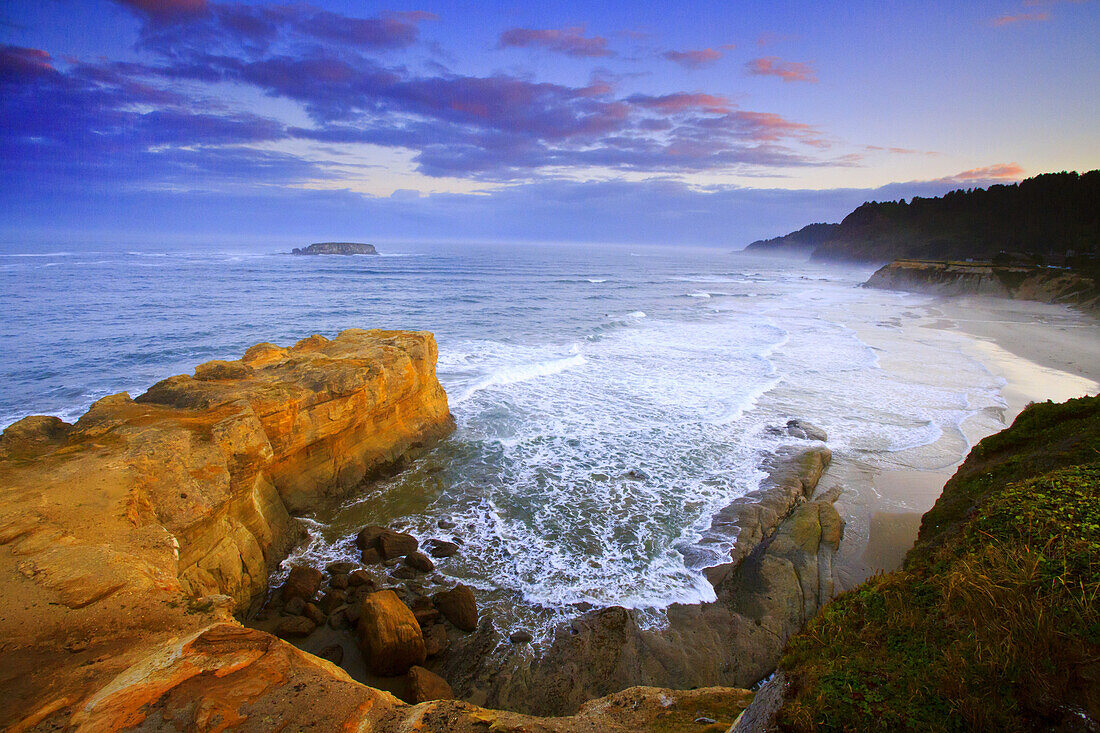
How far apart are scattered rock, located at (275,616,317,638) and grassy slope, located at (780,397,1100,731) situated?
25.8 ft

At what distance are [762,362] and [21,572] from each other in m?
27.1

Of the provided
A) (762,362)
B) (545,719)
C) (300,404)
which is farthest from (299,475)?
(762,362)

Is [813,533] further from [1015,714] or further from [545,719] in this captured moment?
[545,719]

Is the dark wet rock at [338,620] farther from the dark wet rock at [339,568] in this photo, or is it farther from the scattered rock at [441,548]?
the scattered rock at [441,548]

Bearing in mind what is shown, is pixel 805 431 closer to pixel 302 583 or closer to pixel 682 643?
pixel 682 643

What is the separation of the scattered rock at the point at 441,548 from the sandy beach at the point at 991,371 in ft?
27.9

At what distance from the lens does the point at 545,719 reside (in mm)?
5211

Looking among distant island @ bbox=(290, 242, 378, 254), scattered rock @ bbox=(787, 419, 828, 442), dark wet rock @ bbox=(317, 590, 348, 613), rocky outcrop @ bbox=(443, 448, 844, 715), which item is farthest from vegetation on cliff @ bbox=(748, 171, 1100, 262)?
distant island @ bbox=(290, 242, 378, 254)

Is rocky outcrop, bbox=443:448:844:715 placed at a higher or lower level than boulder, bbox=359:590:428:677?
lower

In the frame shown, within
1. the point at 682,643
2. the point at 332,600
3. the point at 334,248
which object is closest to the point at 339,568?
the point at 332,600

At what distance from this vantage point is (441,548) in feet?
34.9

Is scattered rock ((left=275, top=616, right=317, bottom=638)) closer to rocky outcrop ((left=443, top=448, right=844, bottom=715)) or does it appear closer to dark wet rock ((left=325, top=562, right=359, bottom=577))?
dark wet rock ((left=325, top=562, right=359, bottom=577))

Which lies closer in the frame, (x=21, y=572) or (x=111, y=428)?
(x=21, y=572)

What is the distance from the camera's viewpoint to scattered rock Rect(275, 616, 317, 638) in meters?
8.23
